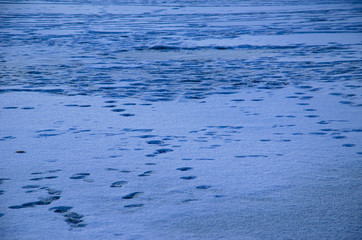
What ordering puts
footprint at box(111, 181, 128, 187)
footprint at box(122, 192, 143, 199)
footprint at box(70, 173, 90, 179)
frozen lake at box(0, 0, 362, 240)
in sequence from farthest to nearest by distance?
1. footprint at box(70, 173, 90, 179)
2. footprint at box(111, 181, 128, 187)
3. footprint at box(122, 192, 143, 199)
4. frozen lake at box(0, 0, 362, 240)

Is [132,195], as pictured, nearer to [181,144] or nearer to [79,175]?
[79,175]

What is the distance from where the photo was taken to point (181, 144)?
3338mm

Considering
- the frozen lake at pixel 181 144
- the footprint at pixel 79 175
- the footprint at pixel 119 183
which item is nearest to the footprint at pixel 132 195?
the frozen lake at pixel 181 144

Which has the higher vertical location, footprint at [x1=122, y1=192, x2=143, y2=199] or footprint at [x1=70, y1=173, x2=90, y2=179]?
footprint at [x1=70, y1=173, x2=90, y2=179]

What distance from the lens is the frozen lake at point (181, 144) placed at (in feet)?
7.29

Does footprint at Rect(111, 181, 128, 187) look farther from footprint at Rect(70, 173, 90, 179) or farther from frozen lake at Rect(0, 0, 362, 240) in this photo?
footprint at Rect(70, 173, 90, 179)

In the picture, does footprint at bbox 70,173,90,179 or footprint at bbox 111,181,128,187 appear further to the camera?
footprint at bbox 70,173,90,179

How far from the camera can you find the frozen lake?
2.22 m

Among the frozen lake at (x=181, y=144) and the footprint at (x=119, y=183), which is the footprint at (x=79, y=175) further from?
the footprint at (x=119, y=183)


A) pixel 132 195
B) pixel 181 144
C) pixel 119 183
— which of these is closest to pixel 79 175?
pixel 119 183

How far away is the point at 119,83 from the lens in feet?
18.2

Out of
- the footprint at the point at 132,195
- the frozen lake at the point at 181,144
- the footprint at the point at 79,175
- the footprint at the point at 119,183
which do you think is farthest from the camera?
the footprint at the point at 79,175

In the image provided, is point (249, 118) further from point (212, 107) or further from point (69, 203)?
point (69, 203)

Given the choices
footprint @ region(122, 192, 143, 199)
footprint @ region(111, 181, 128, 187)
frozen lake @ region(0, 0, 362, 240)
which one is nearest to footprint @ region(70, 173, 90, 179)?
frozen lake @ region(0, 0, 362, 240)
